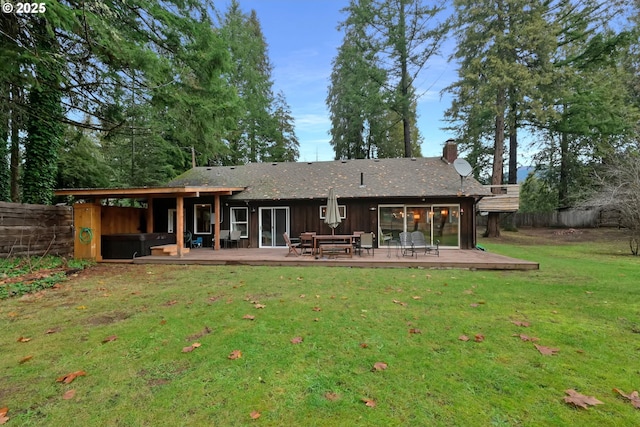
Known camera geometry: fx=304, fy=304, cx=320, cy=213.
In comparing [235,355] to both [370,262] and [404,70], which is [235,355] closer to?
[370,262]

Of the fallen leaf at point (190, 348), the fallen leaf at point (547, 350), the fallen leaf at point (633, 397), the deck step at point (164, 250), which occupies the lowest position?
the fallen leaf at point (633, 397)

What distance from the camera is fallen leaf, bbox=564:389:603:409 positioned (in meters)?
2.29

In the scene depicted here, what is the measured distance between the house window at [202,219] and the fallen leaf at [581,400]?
542 inches

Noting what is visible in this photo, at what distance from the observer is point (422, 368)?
283 cm

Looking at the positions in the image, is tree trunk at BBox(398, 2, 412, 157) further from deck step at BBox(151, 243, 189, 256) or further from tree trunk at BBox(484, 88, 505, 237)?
deck step at BBox(151, 243, 189, 256)

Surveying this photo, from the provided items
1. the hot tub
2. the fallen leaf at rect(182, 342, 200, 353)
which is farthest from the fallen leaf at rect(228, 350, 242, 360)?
the hot tub

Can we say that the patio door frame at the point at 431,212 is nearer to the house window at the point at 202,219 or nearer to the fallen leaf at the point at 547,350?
the house window at the point at 202,219

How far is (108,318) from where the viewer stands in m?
4.39

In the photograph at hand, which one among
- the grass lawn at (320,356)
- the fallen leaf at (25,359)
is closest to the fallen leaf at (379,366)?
the grass lawn at (320,356)

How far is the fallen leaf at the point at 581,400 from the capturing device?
2293 mm

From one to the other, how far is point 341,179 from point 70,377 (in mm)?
12537

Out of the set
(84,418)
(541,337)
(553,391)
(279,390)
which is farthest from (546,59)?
(84,418)

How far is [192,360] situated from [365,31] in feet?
77.7

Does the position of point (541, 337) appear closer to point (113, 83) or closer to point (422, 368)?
point (422, 368)
